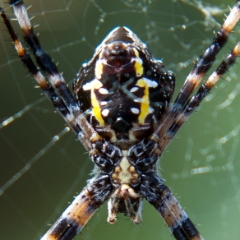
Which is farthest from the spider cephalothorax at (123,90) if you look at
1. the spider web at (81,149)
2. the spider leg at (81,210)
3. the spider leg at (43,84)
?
the spider web at (81,149)

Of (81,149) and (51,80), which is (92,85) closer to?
(51,80)

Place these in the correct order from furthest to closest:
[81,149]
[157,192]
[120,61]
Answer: [81,149] → [157,192] → [120,61]

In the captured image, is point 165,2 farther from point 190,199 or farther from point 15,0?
point 15,0

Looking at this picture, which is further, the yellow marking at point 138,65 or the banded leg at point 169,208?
the banded leg at point 169,208

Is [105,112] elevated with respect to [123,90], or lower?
lower

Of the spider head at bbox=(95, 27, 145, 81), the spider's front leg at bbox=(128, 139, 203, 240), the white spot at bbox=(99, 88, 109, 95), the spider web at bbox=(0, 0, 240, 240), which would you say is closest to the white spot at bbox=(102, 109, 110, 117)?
the white spot at bbox=(99, 88, 109, 95)

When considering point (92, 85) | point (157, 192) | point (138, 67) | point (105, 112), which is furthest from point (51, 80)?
point (157, 192)

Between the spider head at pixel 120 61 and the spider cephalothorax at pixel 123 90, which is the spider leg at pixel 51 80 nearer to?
the spider cephalothorax at pixel 123 90
